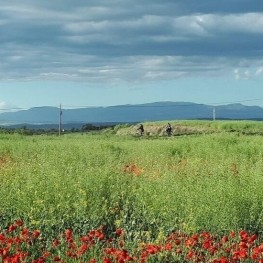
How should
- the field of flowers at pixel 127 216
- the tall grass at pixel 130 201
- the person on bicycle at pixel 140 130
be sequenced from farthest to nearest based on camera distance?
the person on bicycle at pixel 140 130 < the tall grass at pixel 130 201 < the field of flowers at pixel 127 216

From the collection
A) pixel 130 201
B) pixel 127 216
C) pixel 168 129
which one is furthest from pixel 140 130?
pixel 127 216

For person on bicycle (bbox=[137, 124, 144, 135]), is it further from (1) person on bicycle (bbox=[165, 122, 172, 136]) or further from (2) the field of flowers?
(2) the field of flowers

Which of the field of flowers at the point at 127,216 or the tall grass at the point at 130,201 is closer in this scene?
the field of flowers at the point at 127,216

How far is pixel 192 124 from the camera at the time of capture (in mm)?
62344

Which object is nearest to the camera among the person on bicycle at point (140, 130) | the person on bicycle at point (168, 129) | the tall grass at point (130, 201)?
the tall grass at point (130, 201)

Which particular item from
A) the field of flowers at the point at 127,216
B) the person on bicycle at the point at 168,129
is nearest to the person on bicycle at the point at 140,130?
the person on bicycle at the point at 168,129

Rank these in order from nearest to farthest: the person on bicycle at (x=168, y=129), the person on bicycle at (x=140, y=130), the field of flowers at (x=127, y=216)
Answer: the field of flowers at (x=127, y=216) < the person on bicycle at (x=140, y=130) < the person on bicycle at (x=168, y=129)

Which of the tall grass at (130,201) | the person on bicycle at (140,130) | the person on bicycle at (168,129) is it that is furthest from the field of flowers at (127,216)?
the person on bicycle at (168,129)

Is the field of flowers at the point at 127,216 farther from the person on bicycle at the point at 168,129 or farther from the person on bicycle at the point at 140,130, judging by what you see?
the person on bicycle at the point at 168,129

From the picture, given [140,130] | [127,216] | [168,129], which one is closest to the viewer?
[127,216]

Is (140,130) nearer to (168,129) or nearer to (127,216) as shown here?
(168,129)

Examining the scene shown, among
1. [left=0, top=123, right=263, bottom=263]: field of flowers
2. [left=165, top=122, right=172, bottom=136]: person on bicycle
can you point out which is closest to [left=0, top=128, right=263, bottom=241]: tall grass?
[left=0, top=123, right=263, bottom=263]: field of flowers

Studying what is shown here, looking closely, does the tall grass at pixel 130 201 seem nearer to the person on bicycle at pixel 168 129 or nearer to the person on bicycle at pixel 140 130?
the person on bicycle at pixel 140 130

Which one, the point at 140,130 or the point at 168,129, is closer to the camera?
the point at 168,129
